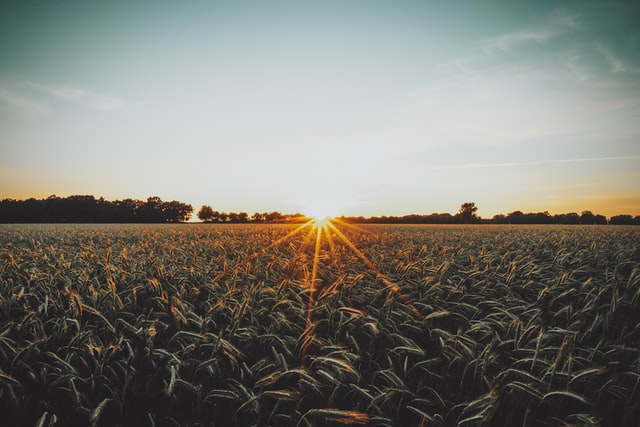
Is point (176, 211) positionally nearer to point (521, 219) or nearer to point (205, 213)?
point (205, 213)

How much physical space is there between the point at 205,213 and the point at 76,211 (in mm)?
39669

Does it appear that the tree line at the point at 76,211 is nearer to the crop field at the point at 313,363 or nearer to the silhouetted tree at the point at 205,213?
the silhouetted tree at the point at 205,213

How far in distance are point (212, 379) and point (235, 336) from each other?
0.46m

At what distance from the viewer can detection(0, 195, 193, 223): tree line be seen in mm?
77625

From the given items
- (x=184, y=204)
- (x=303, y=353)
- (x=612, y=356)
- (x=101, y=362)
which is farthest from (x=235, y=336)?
(x=184, y=204)

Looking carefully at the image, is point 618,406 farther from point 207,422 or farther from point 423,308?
point 207,422

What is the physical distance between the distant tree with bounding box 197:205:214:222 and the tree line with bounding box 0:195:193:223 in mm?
21764

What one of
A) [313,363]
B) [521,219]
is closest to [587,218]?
[521,219]

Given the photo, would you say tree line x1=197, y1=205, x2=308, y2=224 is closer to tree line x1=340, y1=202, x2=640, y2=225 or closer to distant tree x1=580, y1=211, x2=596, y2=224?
tree line x1=340, y1=202, x2=640, y2=225

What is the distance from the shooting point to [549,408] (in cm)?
226

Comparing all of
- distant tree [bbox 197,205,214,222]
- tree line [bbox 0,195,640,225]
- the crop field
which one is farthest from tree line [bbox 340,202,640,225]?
the crop field

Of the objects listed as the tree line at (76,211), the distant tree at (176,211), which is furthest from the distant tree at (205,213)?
the tree line at (76,211)

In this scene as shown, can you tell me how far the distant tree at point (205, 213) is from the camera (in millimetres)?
113312

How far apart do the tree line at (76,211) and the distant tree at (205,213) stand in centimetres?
2176
